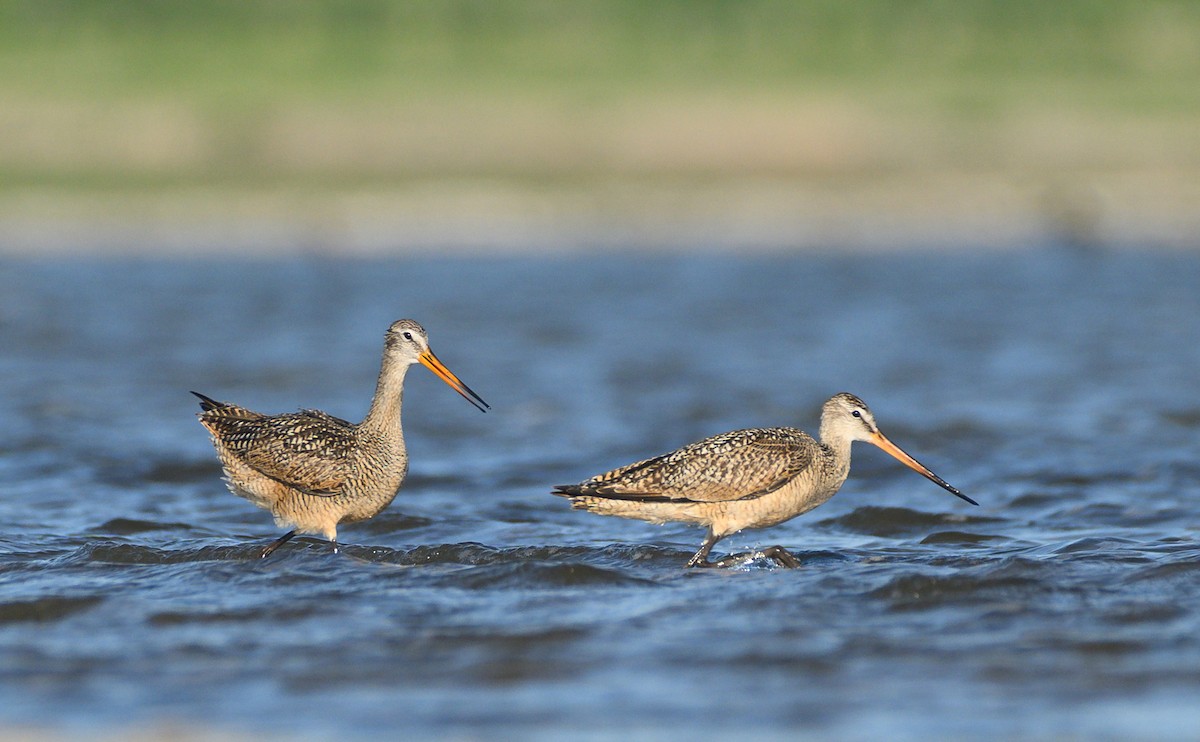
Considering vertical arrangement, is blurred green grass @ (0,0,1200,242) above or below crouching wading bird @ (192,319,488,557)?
above

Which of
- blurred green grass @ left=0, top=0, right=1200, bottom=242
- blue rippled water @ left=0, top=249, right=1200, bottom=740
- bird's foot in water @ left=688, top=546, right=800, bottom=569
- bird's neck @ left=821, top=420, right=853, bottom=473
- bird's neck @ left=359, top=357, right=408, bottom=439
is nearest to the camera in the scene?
blue rippled water @ left=0, top=249, right=1200, bottom=740

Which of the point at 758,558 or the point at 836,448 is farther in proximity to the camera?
the point at 836,448

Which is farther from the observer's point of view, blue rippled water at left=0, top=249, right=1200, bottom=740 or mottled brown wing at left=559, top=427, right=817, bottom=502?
mottled brown wing at left=559, top=427, right=817, bottom=502

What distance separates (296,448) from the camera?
7680mm

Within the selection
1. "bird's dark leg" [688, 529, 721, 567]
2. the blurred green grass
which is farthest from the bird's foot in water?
the blurred green grass

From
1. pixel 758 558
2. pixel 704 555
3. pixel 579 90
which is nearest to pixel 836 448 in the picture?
pixel 758 558

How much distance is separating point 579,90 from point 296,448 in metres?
26.1

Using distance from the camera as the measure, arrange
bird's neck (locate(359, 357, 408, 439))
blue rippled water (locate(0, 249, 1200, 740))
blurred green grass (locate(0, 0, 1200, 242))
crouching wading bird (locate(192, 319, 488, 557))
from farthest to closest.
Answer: blurred green grass (locate(0, 0, 1200, 242)), bird's neck (locate(359, 357, 408, 439)), crouching wading bird (locate(192, 319, 488, 557)), blue rippled water (locate(0, 249, 1200, 740))

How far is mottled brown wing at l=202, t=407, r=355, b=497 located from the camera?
7594mm

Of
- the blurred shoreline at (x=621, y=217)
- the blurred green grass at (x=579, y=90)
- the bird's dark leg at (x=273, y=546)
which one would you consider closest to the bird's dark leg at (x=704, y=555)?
the bird's dark leg at (x=273, y=546)

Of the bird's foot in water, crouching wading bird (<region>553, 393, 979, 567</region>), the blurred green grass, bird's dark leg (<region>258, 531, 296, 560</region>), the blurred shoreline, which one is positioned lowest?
the bird's foot in water

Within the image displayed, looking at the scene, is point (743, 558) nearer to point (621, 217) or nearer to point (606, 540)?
point (606, 540)

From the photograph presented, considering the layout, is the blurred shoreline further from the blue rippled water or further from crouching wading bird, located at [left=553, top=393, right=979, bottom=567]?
crouching wading bird, located at [left=553, top=393, right=979, bottom=567]

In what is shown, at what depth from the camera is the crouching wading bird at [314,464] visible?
762 cm
